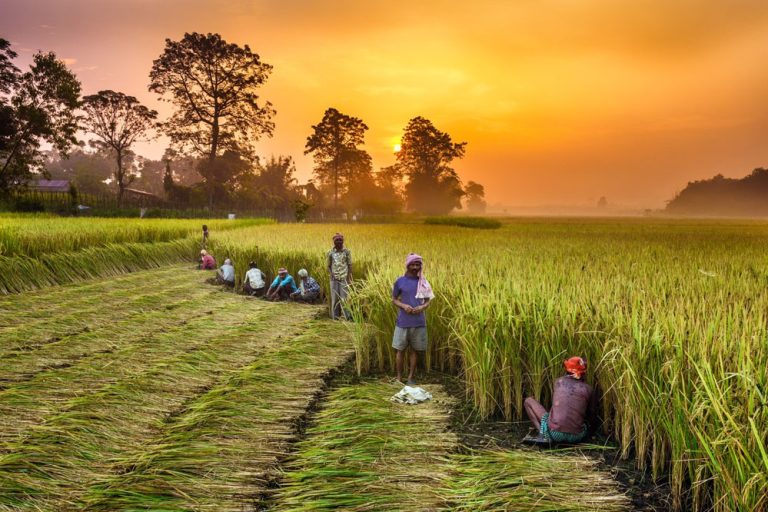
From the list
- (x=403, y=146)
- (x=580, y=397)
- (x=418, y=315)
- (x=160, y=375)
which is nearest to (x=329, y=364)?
(x=418, y=315)

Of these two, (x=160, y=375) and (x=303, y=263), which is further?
(x=303, y=263)

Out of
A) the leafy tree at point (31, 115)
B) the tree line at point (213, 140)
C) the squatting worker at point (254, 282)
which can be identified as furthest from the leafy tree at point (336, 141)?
the squatting worker at point (254, 282)

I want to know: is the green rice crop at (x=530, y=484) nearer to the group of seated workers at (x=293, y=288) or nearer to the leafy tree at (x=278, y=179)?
the group of seated workers at (x=293, y=288)

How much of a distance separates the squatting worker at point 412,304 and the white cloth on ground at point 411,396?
0.55m

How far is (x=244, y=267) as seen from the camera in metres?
13.9

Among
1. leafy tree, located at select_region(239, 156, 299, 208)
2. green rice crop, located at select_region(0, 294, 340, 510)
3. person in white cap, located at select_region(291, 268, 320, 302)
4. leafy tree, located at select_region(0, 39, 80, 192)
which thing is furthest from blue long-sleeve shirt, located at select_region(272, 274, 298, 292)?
leafy tree, located at select_region(239, 156, 299, 208)

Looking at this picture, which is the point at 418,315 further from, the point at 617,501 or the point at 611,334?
the point at 617,501

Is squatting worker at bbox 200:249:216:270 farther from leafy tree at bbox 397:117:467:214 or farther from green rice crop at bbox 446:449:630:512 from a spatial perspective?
leafy tree at bbox 397:117:467:214

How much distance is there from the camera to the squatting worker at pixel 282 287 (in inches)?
461

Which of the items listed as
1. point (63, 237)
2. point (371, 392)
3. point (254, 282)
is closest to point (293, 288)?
point (254, 282)

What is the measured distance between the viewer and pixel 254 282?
486 inches

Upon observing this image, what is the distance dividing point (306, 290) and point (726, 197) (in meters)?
154

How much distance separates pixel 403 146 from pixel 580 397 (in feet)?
271

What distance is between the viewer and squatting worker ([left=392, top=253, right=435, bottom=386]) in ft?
19.2
